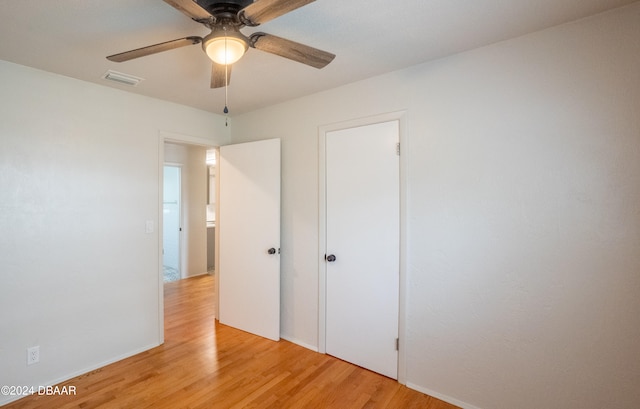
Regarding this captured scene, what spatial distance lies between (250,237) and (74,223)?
4.91 feet

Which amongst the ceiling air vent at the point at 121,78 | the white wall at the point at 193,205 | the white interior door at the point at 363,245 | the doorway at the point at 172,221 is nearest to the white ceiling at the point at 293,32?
the ceiling air vent at the point at 121,78

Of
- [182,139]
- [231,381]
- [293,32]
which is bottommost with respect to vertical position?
[231,381]

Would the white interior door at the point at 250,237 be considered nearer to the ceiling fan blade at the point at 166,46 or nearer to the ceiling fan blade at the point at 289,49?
the ceiling fan blade at the point at 289,49

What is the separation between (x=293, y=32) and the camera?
5.73 feet

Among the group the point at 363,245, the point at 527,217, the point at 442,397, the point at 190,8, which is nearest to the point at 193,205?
the point at 363,245

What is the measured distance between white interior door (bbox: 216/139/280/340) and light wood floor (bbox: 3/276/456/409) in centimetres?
32

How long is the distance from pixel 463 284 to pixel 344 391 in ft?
3.91

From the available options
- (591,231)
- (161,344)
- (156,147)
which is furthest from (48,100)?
(591,231)

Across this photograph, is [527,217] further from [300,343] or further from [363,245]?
[300,343]

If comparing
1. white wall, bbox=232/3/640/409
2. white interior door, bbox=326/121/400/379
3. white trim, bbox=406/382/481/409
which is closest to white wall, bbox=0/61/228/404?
white interior door, bbox=326/121/400/379

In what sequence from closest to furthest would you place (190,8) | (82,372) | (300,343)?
(190,8)
(82,372)
(300,343)

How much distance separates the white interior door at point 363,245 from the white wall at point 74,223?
5.87 ft

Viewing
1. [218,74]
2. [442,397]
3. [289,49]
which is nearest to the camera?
[289,49]

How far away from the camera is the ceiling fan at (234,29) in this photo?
3.76 ft
